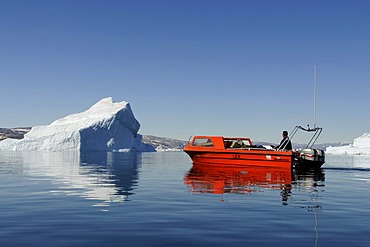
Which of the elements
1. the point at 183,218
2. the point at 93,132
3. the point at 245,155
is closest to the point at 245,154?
the point at 245,155

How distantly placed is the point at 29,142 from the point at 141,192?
367 feet

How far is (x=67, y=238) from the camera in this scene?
7.19m

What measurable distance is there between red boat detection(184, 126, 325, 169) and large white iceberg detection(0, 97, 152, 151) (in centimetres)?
7398

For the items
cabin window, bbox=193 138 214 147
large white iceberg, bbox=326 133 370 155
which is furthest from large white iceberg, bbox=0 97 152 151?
cabin window, bbox=193 138 214 147

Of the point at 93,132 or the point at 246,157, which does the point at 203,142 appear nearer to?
the point at 246,157

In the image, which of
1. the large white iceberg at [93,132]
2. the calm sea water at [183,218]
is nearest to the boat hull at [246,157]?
the calm sea water at [183,218]

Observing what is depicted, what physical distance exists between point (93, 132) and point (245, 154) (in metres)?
82.2

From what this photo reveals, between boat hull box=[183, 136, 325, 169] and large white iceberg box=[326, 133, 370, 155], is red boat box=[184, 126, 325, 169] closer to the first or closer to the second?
boat hull box=[183, 136, 325, 169]

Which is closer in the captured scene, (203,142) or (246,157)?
(246,157)

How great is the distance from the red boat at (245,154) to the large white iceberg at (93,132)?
73985mm

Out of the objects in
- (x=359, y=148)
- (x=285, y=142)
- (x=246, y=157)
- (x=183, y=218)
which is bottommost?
(x=183, y=218)

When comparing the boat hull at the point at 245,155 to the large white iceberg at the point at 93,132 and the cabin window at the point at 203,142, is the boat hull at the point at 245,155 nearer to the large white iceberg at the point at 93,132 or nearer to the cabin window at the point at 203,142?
the cabin window at the point at 203,142

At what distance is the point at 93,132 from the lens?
10694cm

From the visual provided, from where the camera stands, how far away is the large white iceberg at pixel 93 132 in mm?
106000
